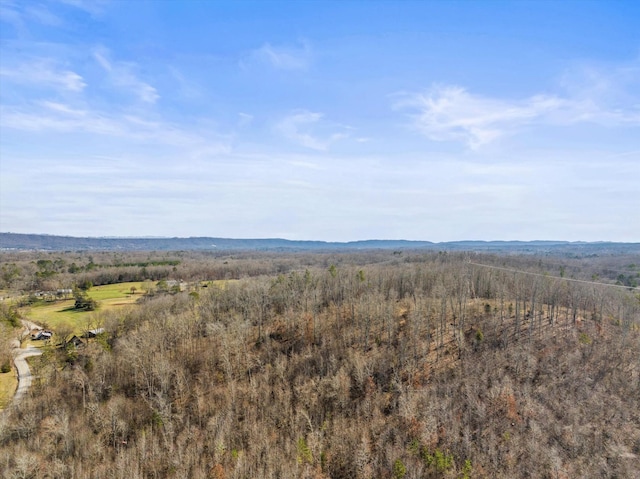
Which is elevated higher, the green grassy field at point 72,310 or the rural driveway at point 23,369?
the green grassy field at point 72,310

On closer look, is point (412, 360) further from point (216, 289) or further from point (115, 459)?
point (216, 289)

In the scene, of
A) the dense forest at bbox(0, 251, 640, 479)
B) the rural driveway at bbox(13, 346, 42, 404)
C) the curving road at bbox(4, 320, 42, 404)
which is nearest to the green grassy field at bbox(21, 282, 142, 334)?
the dense forest at bbox(0, 251, 640, 479)

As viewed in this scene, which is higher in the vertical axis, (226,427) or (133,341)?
(133,341)

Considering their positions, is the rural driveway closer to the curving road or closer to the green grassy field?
the curving road

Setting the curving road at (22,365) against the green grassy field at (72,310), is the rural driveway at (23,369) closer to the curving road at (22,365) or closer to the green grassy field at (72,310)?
the curving road at (22,365)

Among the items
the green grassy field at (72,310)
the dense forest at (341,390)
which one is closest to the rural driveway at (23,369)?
the dense forest at (341,390)

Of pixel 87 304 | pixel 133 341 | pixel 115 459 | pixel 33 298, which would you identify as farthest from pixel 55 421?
pixel 33 298
